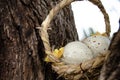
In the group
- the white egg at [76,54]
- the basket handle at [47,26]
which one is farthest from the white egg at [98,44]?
the basket handle at [47,26]

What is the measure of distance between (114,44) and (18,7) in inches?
22.8

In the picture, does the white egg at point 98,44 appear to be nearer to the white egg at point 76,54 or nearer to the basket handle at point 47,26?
the white egg at point 76,54

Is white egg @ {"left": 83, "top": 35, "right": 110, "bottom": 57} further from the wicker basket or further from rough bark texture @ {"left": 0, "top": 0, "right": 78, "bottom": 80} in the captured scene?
rough bark texture @ {"left": 0, "top": 0, "right": 78, "bottom": 80}

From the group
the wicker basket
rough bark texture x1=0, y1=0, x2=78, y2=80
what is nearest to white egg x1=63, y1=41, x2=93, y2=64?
the wicker basket

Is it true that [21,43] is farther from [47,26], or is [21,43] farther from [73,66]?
[73,66]

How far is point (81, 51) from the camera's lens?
1435 millimetres

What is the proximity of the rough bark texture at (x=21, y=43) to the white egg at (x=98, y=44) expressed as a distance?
228mm

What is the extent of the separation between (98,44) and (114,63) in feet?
1.04

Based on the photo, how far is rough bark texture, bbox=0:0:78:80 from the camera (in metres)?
1.53

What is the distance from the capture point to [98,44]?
1473mm

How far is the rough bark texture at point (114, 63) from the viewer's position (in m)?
1.16

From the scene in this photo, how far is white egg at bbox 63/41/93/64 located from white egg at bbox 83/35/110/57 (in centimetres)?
3

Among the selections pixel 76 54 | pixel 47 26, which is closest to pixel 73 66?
pixel 76 54

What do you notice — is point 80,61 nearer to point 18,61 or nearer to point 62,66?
point 62,66
